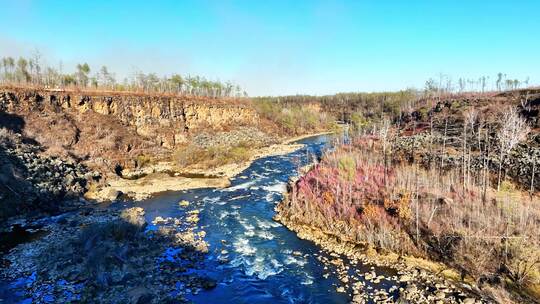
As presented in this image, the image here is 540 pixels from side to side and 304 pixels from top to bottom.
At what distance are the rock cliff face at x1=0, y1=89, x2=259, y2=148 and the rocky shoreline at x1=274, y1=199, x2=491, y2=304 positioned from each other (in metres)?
43.7

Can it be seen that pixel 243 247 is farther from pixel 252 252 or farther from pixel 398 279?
pixel 398 279

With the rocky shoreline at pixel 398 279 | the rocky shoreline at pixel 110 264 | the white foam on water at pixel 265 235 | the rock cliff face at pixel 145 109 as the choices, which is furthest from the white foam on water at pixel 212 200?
the rock cliff face at pixel 145 109

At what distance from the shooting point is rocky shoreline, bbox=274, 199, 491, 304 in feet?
54.8

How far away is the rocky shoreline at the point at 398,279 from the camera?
1670 centimetres

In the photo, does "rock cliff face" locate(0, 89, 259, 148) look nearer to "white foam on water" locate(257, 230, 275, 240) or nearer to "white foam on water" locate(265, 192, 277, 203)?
"white foam on water" locate(265, 192, 277, 203)

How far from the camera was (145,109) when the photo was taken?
60.6m

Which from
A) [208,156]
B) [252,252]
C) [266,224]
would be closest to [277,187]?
[266,224]

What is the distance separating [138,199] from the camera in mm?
34219

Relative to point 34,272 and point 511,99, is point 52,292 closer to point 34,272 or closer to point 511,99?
point 34,272

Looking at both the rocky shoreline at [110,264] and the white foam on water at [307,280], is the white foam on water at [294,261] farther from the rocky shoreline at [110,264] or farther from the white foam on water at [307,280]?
the rocky shoreline at [110,264]

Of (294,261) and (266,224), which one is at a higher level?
(266,224)

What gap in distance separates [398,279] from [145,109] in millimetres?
52388

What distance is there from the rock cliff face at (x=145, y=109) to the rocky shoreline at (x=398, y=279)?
43.7 metres

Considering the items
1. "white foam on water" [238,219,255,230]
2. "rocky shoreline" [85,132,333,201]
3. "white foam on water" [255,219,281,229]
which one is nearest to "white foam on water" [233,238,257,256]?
"white foam on water" [238,219,255,230]
